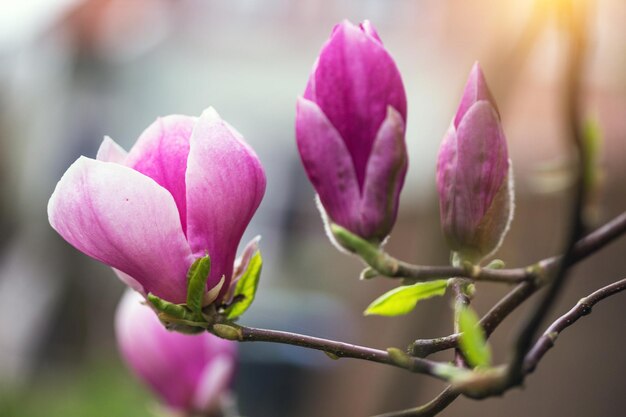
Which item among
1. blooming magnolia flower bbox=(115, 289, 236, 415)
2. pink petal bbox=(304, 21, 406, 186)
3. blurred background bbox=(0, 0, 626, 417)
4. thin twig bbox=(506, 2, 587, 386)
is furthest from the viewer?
blurred background bbox=(0, 0, 626, 417)

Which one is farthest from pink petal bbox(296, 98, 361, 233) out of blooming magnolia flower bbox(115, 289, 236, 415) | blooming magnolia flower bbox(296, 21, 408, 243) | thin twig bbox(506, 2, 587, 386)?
blooming magnolia flower bbox(115, 289, 236, 415)

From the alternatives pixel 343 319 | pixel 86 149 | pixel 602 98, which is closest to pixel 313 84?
pixel 602 98

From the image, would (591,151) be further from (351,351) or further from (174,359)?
(174,359)

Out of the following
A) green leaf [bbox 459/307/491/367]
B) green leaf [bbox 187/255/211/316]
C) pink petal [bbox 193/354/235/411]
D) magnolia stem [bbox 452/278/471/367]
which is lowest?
pink petal [bbox 193/354/235/411]

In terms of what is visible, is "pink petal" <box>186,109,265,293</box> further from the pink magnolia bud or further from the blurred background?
the blurred background

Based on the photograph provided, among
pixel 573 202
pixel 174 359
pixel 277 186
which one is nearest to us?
pixel 573 202

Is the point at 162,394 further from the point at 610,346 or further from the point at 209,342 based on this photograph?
the point at 610,346

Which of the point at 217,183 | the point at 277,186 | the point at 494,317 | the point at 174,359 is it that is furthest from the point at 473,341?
the point at 277,186

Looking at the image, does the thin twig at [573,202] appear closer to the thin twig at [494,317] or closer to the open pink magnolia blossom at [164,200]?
the thin twig at [494,317]
